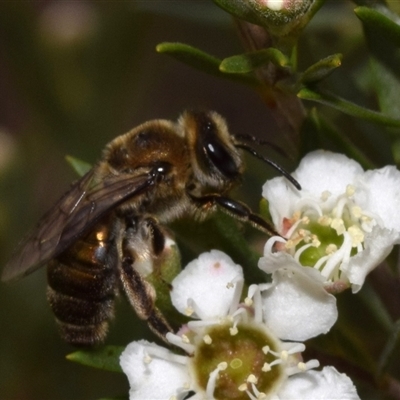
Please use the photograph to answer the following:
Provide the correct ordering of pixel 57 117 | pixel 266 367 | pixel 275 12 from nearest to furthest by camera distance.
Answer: pixel 275 12 < pixel 266 367 < pixel 57 117

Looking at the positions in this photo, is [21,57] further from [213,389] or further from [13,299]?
[213,389]

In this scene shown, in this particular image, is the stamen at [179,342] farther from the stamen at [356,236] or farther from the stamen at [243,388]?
the stamen at [356,236]

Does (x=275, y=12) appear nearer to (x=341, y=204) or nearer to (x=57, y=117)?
(x=341, y=204)

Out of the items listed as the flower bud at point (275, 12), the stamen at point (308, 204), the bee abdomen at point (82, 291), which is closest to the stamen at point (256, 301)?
the stamen at point (308, 204)

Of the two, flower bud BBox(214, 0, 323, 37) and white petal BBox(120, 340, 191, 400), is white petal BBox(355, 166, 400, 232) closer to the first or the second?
flower bud BBox(214, 0, 323, 37)

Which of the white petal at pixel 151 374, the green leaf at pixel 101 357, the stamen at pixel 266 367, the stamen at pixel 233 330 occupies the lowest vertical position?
the green leaf at pixel 101 357

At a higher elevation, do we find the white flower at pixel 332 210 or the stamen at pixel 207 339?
the white flower at pixel 332 210

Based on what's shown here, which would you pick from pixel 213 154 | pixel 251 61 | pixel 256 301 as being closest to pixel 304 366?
pixel 256 301
